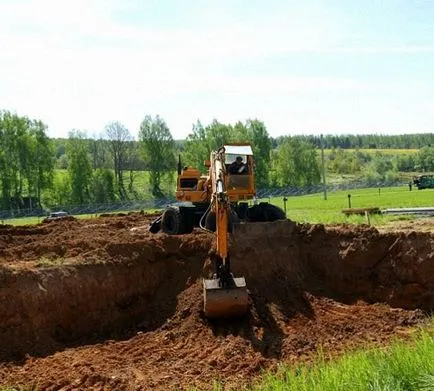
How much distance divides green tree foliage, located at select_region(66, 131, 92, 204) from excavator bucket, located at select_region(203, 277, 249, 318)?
63577 mm

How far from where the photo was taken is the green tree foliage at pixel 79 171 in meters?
74.4

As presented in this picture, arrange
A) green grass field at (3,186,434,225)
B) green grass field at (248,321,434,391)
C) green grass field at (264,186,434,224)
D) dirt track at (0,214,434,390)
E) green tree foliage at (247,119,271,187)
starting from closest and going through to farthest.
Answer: green grass field at (248,321,434,391)
dirt track at (0,214,434,390)
green grass field at (3,186,434,225)
green grass field at (264,186,434,224)
green tree foliage at (247,119,271,187)

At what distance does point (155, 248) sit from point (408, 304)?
20.7 ft

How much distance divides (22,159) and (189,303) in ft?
193

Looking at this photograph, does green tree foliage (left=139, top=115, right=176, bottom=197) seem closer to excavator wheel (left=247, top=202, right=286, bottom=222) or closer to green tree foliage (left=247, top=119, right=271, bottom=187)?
green tree foliage (left=247, top=119, right=271, bottom=187)

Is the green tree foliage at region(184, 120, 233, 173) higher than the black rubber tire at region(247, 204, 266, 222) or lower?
higher

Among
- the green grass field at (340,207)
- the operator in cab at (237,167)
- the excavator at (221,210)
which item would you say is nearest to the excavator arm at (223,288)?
the excavator at (221,210)

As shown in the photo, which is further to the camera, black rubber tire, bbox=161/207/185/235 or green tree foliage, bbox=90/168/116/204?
green tree foliage, bbox=90/168/116/204

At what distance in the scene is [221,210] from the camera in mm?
12398

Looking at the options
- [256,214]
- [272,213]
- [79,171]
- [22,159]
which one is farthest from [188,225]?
[79,171]

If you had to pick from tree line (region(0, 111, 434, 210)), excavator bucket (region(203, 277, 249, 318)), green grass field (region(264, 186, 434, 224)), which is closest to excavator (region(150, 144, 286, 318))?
excavator bucket (region(203, 277, 249, 318))

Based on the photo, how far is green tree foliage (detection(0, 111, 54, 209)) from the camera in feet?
223

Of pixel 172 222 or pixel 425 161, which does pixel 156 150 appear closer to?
pixel 172 222

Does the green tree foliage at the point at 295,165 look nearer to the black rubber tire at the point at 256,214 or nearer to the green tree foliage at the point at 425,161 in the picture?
the green tree foliage at the point at 425,161
